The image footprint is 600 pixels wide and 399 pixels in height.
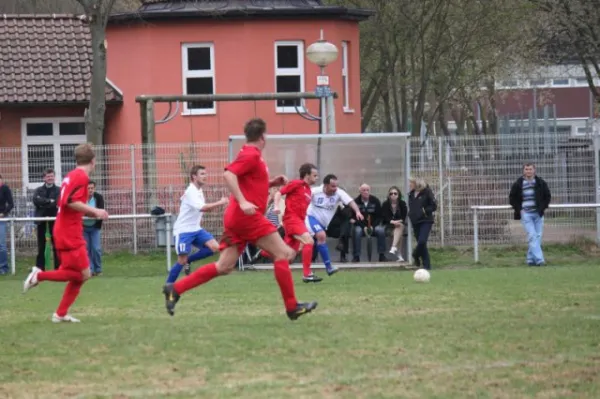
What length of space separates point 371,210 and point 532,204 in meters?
2.93

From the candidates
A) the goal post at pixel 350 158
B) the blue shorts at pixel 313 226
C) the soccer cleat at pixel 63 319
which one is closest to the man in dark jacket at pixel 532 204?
the goal post at pixel 350 158

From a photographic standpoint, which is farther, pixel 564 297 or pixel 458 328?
pixel 564 297

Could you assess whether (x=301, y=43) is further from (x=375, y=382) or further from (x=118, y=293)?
(x=375, y=382)

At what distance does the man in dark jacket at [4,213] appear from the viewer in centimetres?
2361

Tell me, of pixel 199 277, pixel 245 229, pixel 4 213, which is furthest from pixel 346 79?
pixel 245 229

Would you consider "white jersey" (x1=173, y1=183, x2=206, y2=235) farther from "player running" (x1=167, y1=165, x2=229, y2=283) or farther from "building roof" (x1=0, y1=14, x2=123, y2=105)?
"building roof" (x1=0, y1=14, x2=123, y2=105)

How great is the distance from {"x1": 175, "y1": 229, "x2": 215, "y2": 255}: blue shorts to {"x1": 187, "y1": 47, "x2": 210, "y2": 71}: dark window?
58.2ft

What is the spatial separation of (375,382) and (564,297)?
21.0 ft

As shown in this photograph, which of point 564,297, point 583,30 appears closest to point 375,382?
point 564,297

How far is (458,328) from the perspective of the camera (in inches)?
456

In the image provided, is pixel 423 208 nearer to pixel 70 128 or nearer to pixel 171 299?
pixel 171 299

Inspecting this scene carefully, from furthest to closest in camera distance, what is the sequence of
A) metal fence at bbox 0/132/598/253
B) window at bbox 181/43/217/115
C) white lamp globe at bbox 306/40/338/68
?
window at bbox 181/43/217/115 → metal fence at bbox 0/132/598/253 → white lamp globe at bbox 306/40/338/68

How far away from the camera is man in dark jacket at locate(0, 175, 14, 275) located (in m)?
23.6

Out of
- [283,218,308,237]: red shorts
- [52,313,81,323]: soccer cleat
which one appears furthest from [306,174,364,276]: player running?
[52,313,81,323]: soccer cleat
